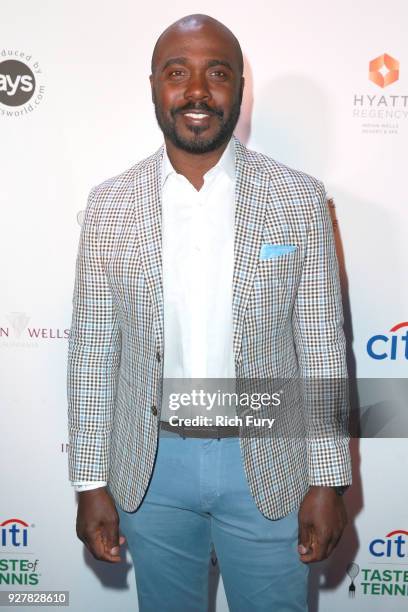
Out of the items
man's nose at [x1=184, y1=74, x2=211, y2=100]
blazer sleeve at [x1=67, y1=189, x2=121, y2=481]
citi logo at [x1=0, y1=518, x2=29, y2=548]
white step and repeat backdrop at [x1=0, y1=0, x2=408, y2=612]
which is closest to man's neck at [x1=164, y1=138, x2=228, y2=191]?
man's nose at [x1=184, y1=74, x2=211, y2=100]

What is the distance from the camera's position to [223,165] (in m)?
1.63

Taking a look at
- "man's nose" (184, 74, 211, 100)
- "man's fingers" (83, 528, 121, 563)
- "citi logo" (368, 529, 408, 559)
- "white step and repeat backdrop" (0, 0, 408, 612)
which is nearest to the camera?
"man's nose" (184, 74, 211, 100)

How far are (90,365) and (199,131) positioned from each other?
2.12 feet

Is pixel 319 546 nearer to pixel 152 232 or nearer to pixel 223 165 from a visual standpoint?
pixel 152 232

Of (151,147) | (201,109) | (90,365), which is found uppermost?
(151,147)

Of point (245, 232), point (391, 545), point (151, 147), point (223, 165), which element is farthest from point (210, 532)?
point (151, 147)

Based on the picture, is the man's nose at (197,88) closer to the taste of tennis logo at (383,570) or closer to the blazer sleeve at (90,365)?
the blazer sleeve at (90,365)

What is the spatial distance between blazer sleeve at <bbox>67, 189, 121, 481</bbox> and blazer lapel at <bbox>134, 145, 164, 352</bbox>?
0.43 ft

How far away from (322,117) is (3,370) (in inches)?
55.1

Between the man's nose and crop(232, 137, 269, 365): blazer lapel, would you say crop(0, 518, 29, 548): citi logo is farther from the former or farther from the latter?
the man's nose

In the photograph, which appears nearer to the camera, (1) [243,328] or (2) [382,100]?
(1) [243,328]

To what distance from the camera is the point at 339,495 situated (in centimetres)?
163

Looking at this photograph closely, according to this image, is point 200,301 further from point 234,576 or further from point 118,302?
point 234,576

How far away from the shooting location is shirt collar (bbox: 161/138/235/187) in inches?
64.2
